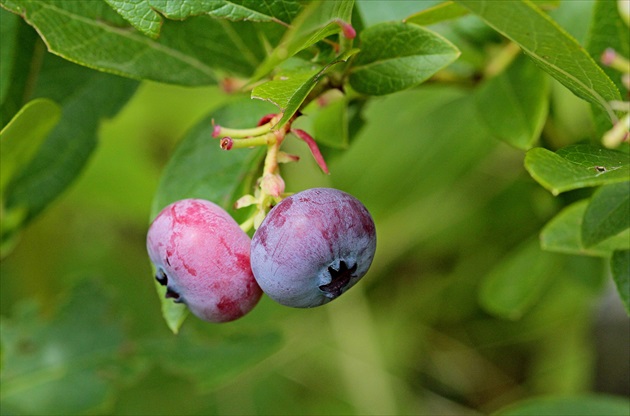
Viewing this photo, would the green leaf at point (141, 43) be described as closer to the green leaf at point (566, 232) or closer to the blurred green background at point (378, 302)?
the green leaf at point (566, 232)

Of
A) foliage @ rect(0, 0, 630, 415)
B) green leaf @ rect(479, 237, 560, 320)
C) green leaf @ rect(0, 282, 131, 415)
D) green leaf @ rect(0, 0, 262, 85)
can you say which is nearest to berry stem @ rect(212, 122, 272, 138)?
foliage @ rect(0, 0, 630, 415)

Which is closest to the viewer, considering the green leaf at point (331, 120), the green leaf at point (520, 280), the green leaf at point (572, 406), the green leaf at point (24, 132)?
the green leaf at point (24, 132)

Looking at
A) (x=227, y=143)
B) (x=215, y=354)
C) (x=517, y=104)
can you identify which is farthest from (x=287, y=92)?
(x=215, y=354)

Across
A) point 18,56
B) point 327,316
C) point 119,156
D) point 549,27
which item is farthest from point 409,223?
point 549,27

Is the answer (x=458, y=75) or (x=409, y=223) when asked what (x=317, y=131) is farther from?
(x=409, y=223)

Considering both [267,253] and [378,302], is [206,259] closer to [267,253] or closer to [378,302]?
[267,253]

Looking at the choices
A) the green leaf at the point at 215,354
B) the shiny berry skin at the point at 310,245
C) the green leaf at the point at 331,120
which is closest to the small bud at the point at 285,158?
the shiny berry skin at the point at 310,245
